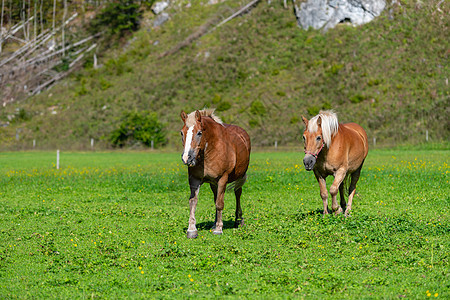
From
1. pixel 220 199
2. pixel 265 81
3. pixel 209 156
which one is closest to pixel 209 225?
pixel 220 199

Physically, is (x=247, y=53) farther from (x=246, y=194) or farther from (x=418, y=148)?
(x=246, y=194)

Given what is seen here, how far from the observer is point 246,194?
1969cm

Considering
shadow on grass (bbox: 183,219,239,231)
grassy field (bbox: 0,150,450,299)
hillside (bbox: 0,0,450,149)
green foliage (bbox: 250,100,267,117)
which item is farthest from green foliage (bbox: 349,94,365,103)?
shadow on grass (bbox: 183,219,239,231)

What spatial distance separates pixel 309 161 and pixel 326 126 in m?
1.17

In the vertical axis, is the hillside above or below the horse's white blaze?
above

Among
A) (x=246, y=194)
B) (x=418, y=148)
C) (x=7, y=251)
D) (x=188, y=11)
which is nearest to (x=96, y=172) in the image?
(x=246, y=194)

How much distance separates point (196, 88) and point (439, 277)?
68.8m

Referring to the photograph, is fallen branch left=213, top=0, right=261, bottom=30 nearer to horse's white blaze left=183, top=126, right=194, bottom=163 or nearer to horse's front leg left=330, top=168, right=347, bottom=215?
horse's front leg left=330, top=168, right=347, bottom=215

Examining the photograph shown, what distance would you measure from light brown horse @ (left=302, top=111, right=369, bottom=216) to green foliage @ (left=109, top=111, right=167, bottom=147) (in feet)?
165

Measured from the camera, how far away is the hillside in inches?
2418

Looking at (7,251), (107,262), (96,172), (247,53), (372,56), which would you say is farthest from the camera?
(247,53)

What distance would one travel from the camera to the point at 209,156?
11.0 metres

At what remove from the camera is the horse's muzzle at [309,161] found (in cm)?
1188

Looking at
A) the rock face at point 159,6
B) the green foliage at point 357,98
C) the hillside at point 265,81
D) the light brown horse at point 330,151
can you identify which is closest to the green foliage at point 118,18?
the rock face at point 159,6
